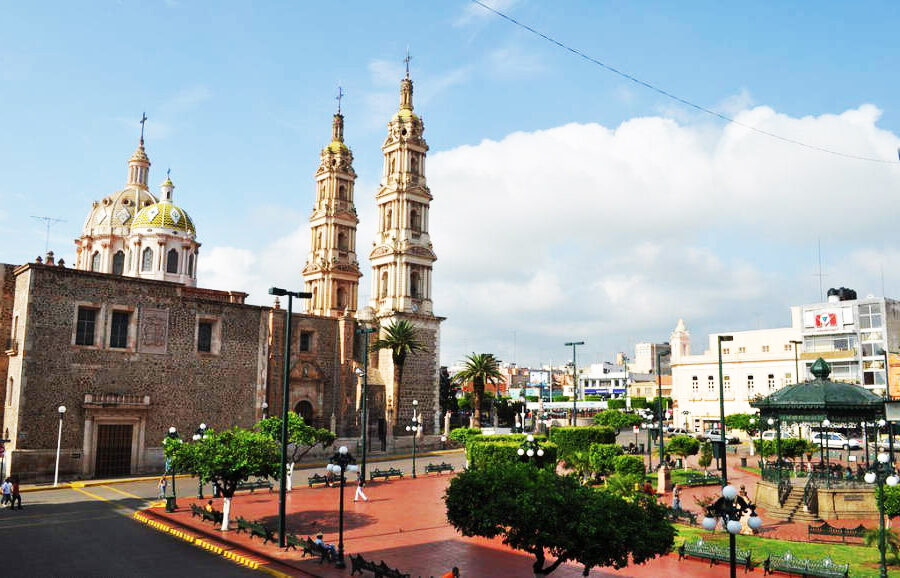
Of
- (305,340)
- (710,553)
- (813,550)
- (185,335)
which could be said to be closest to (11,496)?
(185,335)

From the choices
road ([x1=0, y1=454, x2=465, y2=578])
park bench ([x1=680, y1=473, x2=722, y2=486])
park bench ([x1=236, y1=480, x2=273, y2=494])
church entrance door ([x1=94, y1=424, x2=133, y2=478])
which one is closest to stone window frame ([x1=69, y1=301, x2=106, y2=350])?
church entrance door ([x1=94, y1=424, x2=133, y2=478])

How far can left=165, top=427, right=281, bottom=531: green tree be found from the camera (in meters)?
21.7

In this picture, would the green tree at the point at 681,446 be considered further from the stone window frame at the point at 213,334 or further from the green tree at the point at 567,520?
the green tree at the point at 567,520

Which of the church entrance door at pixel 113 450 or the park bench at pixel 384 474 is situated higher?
the church entrance door at pixel 113 450

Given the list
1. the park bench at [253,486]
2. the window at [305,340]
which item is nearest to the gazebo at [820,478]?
the park bench at [253,486]

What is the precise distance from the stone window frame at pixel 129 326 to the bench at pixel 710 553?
3140cm

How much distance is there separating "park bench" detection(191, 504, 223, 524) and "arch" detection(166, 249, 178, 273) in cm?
3677

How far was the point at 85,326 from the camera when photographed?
37219 mm

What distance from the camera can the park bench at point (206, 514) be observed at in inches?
917

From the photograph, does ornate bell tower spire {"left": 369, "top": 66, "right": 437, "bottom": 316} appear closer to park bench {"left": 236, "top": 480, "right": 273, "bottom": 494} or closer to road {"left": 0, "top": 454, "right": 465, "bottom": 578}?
park bench {"left": 236, "top": 480, "right": 273, "bottom": 494}

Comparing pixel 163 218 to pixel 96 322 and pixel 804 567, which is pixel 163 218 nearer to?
pixel 96 322

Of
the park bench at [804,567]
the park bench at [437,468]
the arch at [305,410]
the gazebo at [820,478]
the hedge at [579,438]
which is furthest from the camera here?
the arch at [305,410]

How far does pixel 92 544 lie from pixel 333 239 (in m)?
44.2

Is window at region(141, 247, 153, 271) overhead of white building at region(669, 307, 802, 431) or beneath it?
overhead
